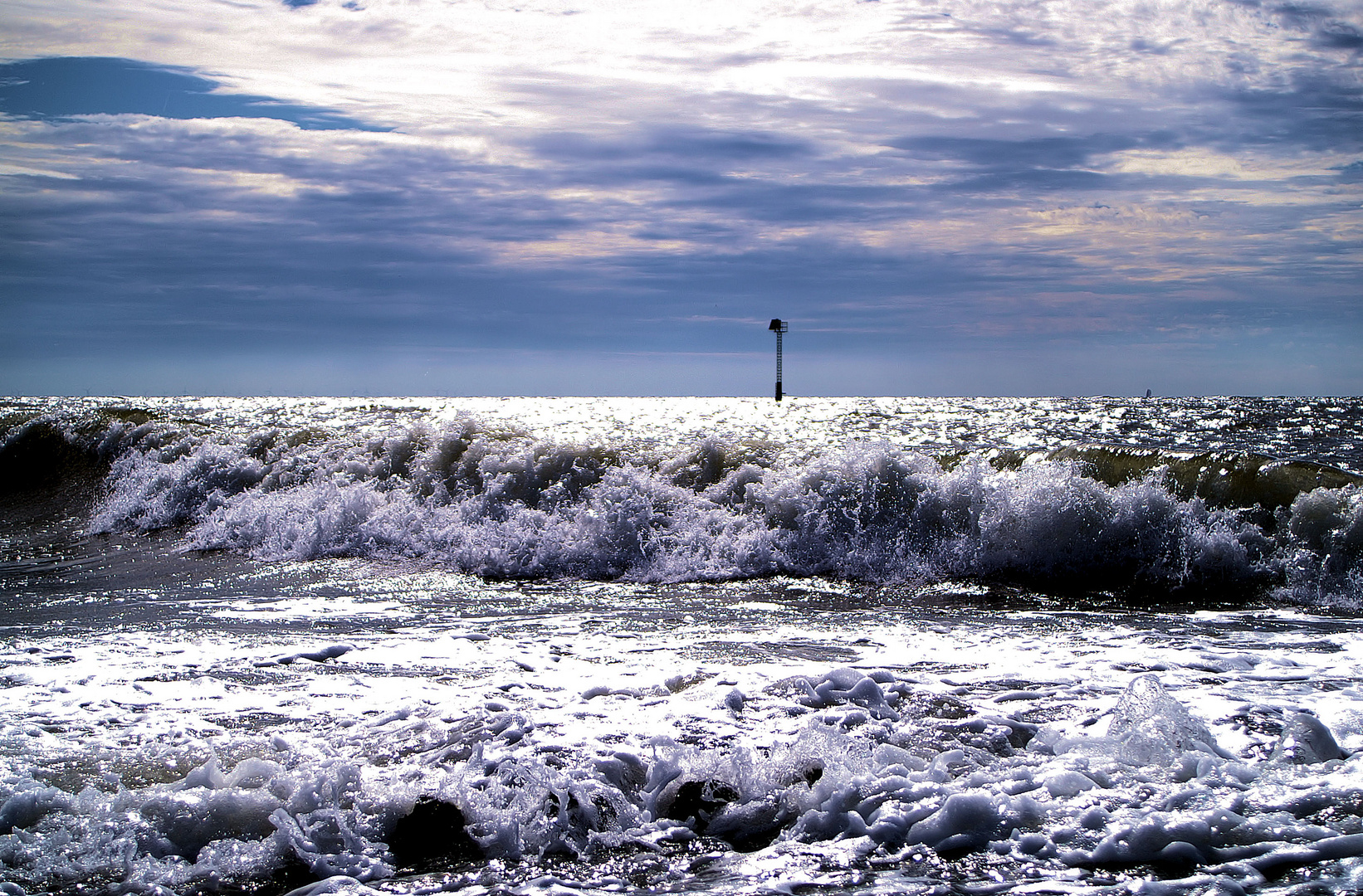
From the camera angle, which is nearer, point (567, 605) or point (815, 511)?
point (567, 605)

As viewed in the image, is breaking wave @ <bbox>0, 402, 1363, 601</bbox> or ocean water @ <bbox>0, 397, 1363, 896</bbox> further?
breaking wave @ <bbox>0, 402, 1363, 601</bbox>

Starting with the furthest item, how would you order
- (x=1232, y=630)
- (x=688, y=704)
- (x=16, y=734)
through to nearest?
1. (x=1232, y=630)
2. (x=688, y=704)
3. (x=16, y=734)

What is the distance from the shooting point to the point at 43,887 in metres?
3.29

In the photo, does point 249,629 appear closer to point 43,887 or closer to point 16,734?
point 16,734

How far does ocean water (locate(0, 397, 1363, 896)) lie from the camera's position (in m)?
3.55

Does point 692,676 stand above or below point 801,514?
below

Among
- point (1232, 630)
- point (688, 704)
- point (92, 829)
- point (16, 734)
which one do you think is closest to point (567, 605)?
point (688, 704)

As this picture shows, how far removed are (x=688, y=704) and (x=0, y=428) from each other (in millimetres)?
19848

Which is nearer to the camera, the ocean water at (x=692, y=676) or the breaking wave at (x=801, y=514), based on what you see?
A: the ocean water at (x=692, y=676)

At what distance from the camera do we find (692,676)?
5734 millimetres

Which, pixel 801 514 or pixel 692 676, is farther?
pixel 801 514

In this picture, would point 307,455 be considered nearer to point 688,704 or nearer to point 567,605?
point 567,605

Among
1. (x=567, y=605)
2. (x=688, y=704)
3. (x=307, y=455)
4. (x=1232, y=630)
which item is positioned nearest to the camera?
(x=688, y=704)

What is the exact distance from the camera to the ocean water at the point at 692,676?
3.55 m
